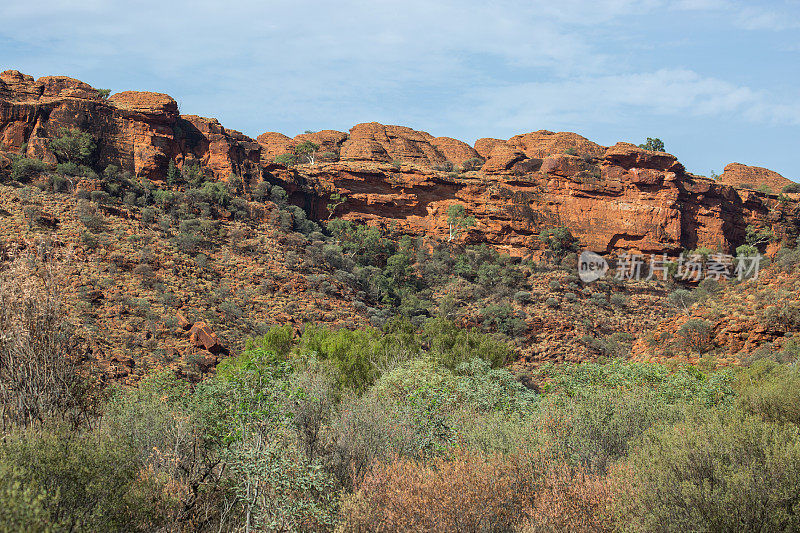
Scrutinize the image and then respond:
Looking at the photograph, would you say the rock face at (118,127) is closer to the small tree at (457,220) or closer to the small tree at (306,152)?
the small tree at (306,152)

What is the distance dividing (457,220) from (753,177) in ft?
142

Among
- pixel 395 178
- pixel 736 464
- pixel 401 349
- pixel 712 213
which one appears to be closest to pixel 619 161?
pixel 712 213

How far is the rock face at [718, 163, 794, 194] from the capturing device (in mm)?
77562

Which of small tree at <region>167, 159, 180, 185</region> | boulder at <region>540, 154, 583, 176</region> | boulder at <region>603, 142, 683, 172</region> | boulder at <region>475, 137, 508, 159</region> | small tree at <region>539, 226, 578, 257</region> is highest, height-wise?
boulder at <region>475, 137, 508, 159</region>

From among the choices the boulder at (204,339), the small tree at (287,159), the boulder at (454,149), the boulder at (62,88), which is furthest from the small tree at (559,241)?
the boulder at (62,88)

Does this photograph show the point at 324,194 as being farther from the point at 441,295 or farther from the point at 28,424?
the point at 28,424

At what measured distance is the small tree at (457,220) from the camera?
58.5m

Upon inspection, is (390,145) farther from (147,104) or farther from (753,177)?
(753,177)

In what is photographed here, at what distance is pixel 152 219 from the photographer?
42.1 meters

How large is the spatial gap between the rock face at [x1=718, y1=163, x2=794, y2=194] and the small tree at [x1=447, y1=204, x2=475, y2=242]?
3811 cm

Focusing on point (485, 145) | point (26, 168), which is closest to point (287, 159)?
point (485, 145)

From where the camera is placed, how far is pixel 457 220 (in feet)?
193

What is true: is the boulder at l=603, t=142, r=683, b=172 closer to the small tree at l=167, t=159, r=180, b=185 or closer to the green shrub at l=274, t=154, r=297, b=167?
the green shrub at l=274, t=154, r=297, b=167

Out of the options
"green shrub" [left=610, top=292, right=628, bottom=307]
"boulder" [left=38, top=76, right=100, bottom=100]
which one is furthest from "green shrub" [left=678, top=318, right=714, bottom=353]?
"boulder" [left=38, top=76, right=100, bottom=100]
